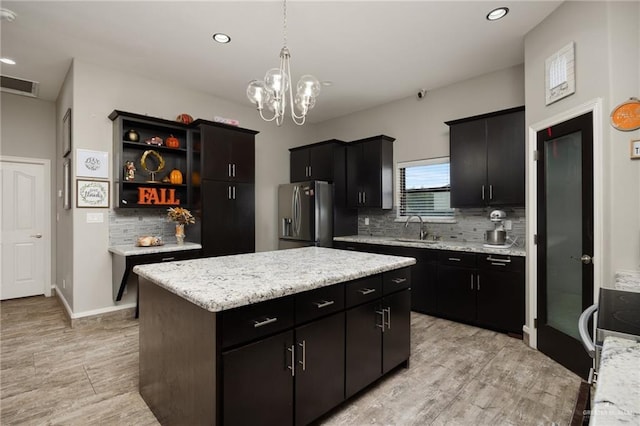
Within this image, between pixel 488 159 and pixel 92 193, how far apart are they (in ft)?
15.2

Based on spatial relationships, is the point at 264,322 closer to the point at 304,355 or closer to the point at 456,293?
the point at 304,355

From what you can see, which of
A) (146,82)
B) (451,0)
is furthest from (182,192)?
(451,0)

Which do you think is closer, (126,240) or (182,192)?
(126,240)

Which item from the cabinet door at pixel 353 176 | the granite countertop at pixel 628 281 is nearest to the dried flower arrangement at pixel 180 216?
the cabinet door at pixel 353 176

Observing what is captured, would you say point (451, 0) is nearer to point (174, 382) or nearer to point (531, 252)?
point (531, 252)

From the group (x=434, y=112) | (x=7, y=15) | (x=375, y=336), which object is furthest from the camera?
(x=434, y=112)

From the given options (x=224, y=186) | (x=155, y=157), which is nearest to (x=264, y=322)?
(x=224, y=186)

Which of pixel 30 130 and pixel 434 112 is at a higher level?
pixel 434 112

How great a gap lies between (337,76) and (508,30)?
1920mm

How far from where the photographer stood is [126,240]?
388 cm

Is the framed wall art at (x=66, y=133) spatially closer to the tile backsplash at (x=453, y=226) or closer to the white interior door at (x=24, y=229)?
the white interior door at (x=24, y=229)

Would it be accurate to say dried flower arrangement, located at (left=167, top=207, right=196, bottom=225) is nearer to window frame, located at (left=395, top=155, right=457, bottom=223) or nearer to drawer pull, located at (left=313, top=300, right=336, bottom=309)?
drawer pull, located at (left=313, top=300, right=336, bottom=309)

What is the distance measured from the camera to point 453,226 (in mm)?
4254

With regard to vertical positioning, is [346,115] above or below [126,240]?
above
